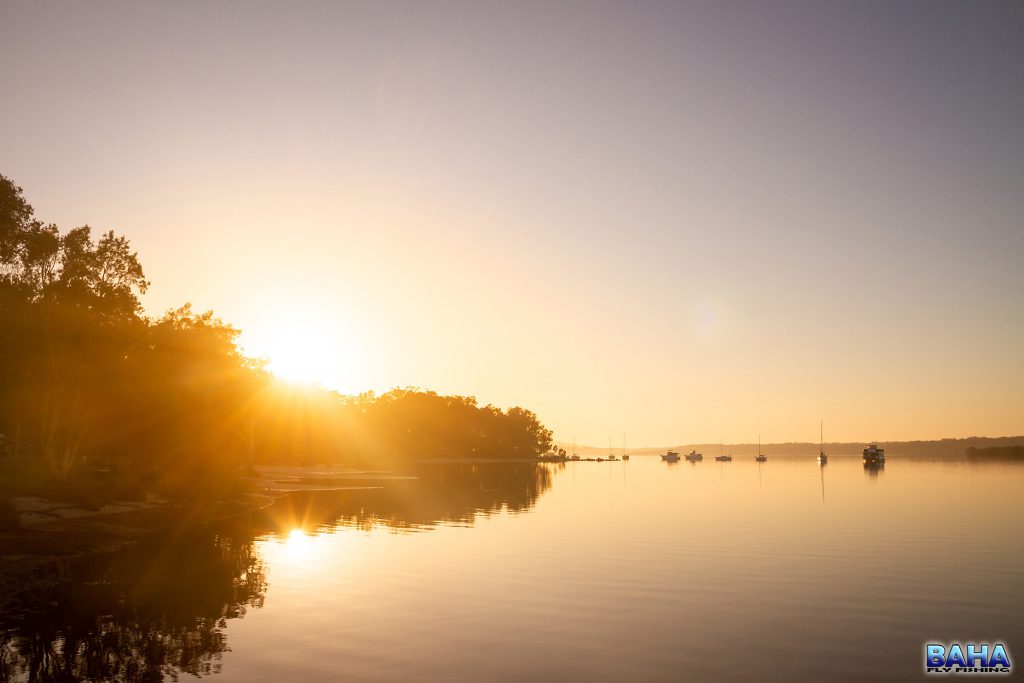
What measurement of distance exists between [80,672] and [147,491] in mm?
50624

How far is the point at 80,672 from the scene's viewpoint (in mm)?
19047

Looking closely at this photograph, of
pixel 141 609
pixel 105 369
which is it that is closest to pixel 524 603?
pixel 141 609

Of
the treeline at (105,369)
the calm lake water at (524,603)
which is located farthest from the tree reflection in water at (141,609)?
the treeline at (105,369)

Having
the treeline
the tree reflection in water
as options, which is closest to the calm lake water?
the tree reflection in water

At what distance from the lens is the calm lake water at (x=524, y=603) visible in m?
20.4

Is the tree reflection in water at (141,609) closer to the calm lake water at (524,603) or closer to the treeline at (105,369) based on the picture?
the calm lake water at (524,603)

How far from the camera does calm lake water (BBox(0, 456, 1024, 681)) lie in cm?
2042

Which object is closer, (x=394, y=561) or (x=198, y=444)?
(x=394, y=561)

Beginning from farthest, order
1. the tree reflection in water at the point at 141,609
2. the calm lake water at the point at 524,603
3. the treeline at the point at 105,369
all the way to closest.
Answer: the treeline at the point at 105,369, the calm lake water at the point at 524,603, the tree reflection in water at the point at 141,609

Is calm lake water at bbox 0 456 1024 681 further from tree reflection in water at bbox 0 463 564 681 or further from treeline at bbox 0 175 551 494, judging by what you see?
treeline at bbox 0 175 551 494

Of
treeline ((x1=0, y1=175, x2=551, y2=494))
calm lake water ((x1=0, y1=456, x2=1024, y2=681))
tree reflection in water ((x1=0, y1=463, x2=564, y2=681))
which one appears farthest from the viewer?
treeline ((x1=0, y1=175, x2=551, y2=494))

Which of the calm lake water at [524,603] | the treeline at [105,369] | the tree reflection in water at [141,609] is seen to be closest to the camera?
the tree reflection in water at [141,609]

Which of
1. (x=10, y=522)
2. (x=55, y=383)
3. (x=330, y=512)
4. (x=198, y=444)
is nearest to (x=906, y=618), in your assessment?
(x=10, y=522)

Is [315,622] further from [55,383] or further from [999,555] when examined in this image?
[55,383]
